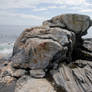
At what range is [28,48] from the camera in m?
20.0

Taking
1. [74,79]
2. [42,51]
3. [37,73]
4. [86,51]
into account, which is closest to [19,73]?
[37,73]

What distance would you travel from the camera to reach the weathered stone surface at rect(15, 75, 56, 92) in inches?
588

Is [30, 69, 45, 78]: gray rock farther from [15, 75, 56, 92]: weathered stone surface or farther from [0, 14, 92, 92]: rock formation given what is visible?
[15, 75, 56, 92]: weathered stone surface

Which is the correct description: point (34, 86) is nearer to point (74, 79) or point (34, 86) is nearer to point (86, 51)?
point (74, 79)

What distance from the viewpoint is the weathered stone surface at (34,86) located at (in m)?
14.9

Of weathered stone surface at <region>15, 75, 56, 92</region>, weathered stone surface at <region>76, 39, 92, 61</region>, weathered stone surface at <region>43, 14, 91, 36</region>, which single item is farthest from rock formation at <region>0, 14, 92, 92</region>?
weathered stone surface at <region>43, 14, 91, 36</region>

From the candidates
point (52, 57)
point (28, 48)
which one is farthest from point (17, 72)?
point (52, 57)

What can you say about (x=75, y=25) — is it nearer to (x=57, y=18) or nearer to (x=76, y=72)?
(x=57, y=18)

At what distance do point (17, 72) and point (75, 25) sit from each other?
17739 millimetres

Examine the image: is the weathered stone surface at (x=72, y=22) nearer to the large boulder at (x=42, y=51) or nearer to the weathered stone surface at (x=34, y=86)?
the large boulder at (x=42, y=51)

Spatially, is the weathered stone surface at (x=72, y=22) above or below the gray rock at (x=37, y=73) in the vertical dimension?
above

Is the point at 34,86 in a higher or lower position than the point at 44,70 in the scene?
lower

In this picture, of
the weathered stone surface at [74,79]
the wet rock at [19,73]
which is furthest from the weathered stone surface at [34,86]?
the wet rock at [19,73]

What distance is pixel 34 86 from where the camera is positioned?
50.9ft
